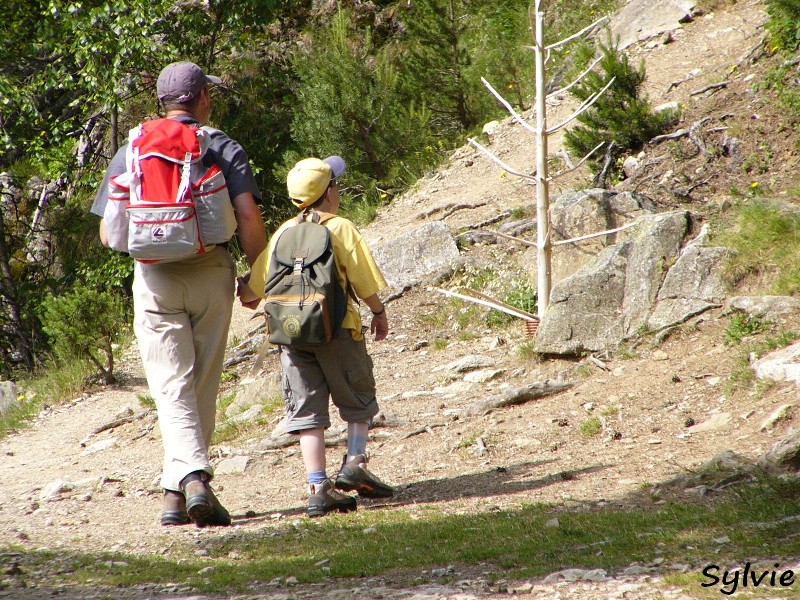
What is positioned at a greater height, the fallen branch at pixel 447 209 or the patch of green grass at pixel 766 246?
the fallen branch at pixel 447 209

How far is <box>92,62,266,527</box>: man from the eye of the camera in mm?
4102

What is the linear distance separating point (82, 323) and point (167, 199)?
22.3 feet

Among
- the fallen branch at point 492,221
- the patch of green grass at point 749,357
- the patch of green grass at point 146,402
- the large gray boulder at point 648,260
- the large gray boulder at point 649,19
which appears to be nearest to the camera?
the patch of green grass at point 749,357

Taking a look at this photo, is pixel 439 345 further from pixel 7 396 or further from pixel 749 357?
pixel 7 396

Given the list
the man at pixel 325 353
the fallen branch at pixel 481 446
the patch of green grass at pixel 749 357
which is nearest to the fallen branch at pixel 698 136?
the patch of green grass at pixel 749 357

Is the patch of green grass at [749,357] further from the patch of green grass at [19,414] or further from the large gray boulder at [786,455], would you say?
the patch of green grass at [19,414]

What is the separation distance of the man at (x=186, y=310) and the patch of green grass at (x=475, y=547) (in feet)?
1.22

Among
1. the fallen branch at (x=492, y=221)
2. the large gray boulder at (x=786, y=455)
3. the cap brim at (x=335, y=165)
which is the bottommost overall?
the large gray boulder at (x=786, y=455)

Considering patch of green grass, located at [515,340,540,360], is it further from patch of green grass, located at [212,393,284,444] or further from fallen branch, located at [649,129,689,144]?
fallen branch, located at [649,129,689,144]

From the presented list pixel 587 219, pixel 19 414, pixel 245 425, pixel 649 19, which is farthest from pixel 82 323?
pixel 649 19

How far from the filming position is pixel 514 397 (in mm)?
6410

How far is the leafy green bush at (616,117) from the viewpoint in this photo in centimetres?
936

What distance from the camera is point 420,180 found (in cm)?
1264

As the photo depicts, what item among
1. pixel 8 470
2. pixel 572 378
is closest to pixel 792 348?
pixel 572 378
